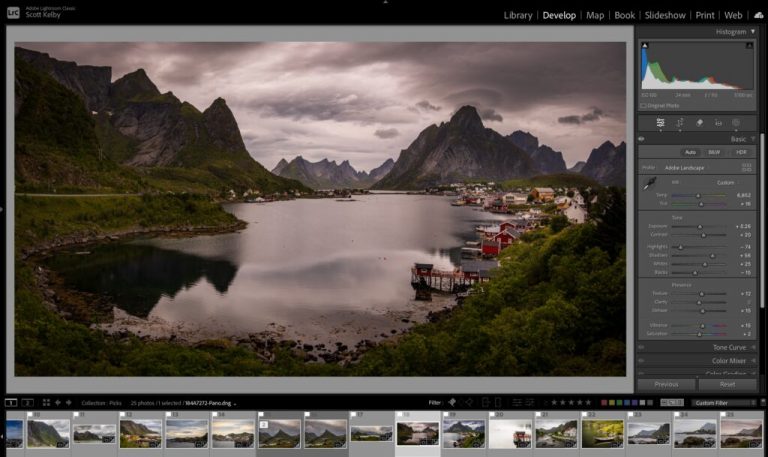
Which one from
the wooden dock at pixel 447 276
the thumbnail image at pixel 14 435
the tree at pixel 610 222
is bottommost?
the thumbnail image at pixel 14 435

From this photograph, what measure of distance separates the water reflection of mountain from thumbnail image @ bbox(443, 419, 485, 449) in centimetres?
1219

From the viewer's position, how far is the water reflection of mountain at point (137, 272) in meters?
14.4

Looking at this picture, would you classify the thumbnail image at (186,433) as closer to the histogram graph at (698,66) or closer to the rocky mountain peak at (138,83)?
the histogram graph at (698,66)

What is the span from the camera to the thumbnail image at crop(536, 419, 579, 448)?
4.56 m

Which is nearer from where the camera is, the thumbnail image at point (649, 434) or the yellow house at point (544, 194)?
the thumbnail image at point (649, 434)

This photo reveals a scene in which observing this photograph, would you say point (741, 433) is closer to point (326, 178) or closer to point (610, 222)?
point (610, 222)

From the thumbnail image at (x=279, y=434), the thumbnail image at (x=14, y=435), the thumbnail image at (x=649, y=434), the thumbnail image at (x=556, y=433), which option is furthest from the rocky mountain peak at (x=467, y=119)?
the thumbnail image at (x=14, y=435)

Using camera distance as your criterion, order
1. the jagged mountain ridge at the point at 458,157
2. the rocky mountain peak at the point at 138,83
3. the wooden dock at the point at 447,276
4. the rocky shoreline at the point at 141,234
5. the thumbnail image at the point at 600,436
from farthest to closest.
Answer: the rocky shoreline at the point at 141,234, the wooden dock at the point at 447,276, the jagged mountain ridge at the point at 458,157, the rocky mountain peak at the point at 138,83, the thumbnail image at the point at 600,436

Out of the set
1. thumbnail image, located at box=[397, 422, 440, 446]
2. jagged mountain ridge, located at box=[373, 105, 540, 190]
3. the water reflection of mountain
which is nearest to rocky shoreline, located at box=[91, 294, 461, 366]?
the water reflection of mountain

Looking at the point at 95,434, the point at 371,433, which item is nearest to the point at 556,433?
the point at 371,433

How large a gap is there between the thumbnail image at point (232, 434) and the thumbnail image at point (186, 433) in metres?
0.11

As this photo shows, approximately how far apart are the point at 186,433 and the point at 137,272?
15320 mm

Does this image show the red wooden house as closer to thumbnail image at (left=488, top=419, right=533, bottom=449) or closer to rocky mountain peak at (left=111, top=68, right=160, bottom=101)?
thumbnail image at (left=488, top=419, right=533, bottom=449)

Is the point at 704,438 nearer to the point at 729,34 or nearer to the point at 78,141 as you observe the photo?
the point at 729,34
